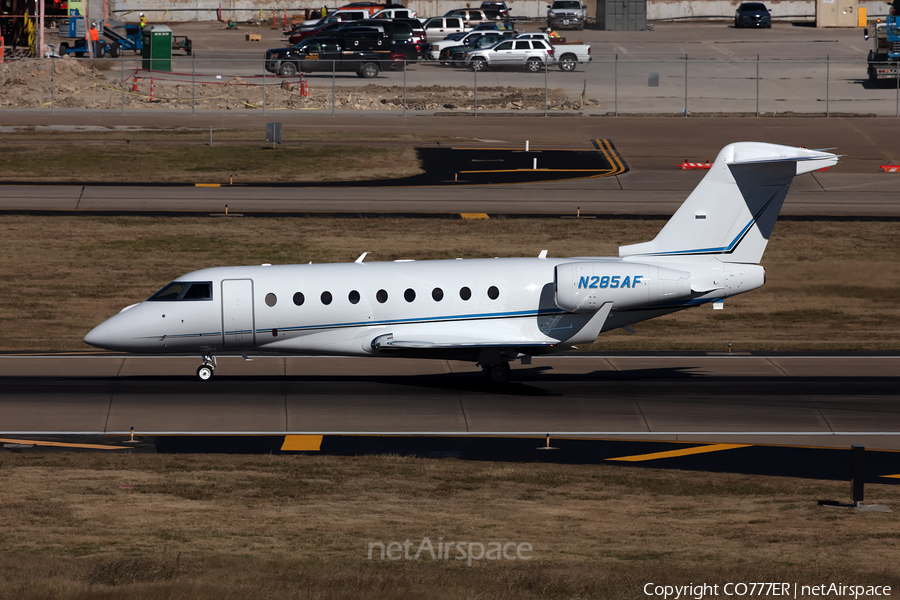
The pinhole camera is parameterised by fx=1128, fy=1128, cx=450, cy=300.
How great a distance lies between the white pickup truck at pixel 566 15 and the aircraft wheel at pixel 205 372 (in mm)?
98566

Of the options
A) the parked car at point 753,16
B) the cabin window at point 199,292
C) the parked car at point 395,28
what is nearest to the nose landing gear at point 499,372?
the cabin window at point 199,292

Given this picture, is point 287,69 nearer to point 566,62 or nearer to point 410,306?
point 566,62

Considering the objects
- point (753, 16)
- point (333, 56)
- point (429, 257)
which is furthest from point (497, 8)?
point (429, 257)

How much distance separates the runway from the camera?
84.6ft

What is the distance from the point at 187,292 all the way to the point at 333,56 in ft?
204

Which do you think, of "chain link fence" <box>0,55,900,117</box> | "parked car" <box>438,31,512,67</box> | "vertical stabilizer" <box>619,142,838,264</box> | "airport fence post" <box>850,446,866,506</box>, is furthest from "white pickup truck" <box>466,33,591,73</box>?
"airport fence post" <box>850,446,866,506</box>

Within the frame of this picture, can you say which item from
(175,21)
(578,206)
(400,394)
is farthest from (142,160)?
(175,21)

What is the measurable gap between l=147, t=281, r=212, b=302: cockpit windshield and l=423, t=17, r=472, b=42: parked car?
82202 mm

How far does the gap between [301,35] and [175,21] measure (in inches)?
1295

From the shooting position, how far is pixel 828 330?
3806 cm

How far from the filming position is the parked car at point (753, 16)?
400 feet

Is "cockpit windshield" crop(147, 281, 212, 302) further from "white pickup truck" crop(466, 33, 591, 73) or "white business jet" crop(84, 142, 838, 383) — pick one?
"white pickup truck" crop(466, 33, 591, 73)

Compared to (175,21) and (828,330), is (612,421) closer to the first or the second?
(828,330)

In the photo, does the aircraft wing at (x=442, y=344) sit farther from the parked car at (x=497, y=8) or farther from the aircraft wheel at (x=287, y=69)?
the parked car at (x=497, y=8)
